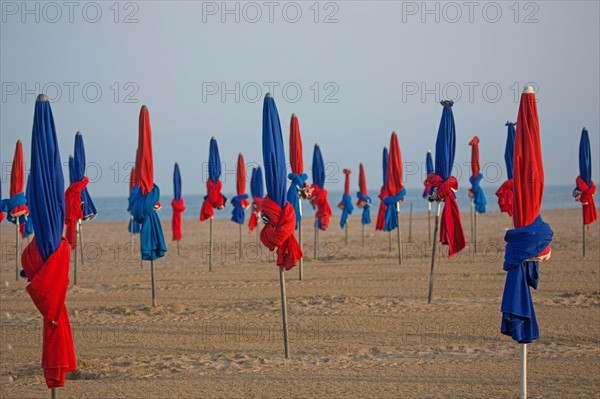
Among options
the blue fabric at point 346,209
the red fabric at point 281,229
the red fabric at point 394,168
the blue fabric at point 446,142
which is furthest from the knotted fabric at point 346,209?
the red fabric at point 281,229

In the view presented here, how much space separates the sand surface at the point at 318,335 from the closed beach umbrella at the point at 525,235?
1605 millimetres

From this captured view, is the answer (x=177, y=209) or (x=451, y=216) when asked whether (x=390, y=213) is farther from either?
(x=177, y=209)

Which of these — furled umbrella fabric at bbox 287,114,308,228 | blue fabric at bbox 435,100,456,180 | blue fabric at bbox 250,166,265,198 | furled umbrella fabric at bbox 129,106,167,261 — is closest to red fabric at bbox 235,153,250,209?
blue fabric at bbox 250,166,265,198

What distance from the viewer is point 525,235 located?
22.9ft

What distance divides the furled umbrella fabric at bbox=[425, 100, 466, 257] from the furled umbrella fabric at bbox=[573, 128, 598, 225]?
884cm

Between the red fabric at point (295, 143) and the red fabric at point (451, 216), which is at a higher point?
the red fabric at point (295, 143)

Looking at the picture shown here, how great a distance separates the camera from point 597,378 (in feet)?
28.9

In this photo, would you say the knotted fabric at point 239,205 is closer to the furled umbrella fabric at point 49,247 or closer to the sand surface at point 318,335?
the sand surface at point 318,335

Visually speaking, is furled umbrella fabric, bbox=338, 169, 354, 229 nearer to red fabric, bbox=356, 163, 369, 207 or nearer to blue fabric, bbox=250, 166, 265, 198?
red fabric, bbox=356, 163, 369, 207

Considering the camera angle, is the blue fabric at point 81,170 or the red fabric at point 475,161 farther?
Answer: the red fabric at point 475,161

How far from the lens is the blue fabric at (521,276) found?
6953mm

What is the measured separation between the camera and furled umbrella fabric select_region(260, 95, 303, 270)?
10000 millimetres

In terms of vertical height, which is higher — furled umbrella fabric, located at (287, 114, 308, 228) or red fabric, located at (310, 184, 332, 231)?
furled umbrella fabric, located at (287, 114, 308, 228)

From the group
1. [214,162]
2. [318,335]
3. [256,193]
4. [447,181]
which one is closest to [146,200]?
[318,335]
